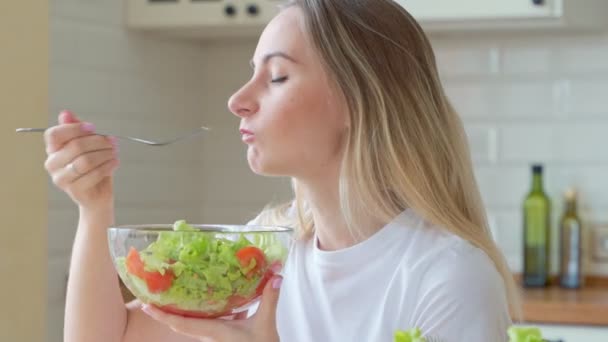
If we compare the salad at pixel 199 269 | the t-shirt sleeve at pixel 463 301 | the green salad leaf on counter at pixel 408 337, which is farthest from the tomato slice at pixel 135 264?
the green salad leaf on counter at pixel 408 337

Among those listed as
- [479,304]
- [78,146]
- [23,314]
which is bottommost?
[23,314]

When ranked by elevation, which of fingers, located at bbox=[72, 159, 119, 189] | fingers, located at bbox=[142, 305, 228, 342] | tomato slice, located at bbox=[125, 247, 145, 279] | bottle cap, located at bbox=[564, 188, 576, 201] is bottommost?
bottle cap, located at bbox=[564, 188, 576, 201]

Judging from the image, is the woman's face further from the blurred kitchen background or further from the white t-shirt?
the blurred kitchen background

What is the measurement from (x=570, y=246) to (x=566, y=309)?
0.41m

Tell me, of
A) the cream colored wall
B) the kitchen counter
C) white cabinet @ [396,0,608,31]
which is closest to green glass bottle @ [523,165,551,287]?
the kitchen counter

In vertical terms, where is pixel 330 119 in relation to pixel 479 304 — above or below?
above

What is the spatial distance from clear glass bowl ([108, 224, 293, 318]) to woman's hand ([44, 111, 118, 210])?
0.27 m

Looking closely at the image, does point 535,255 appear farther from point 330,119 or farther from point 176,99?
point 330,119

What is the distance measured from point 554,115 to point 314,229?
166 cm

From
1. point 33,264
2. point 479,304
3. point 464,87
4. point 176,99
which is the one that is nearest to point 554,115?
point 464,87

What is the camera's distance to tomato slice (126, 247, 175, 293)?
4.03 ft

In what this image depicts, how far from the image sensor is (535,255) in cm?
317

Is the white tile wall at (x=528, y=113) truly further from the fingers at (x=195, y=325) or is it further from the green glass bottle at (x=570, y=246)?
the fingers at (x=195, y=325)

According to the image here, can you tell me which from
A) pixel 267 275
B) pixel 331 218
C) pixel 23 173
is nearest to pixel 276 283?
pixel 267 275
